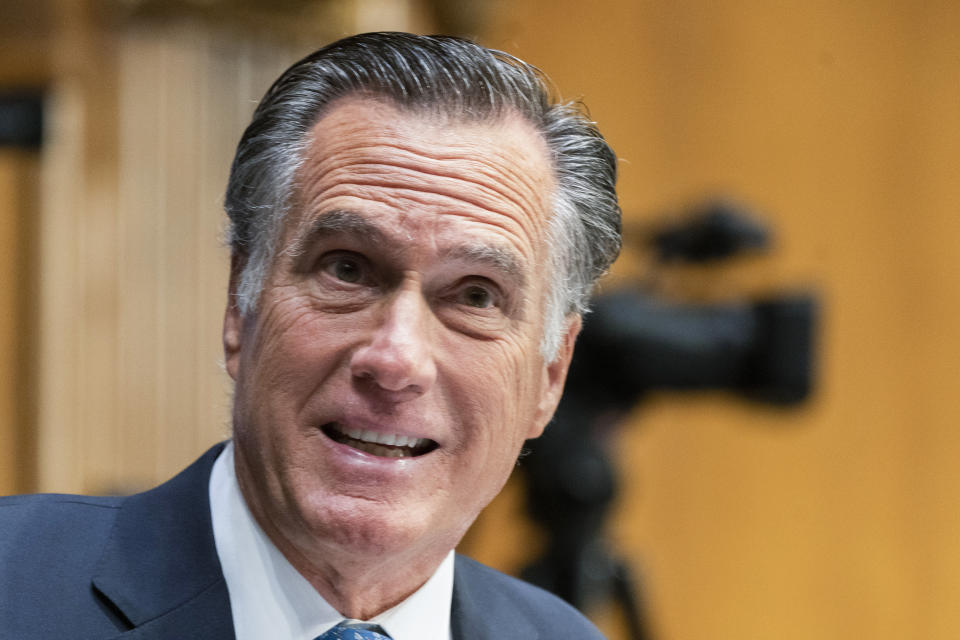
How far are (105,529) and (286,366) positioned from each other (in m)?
0.27

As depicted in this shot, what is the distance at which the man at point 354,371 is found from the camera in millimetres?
1189

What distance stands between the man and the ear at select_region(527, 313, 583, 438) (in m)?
0.07

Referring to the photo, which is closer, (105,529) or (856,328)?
(105,529)

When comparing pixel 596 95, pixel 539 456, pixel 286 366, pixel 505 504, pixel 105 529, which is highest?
pixel 596 95

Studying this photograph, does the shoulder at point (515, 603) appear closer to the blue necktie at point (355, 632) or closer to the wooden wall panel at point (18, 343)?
the blue necktie at point (355, 632)

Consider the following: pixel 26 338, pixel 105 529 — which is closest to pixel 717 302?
pixel 26 338

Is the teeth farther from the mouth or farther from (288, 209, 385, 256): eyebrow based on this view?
(288, 209, 385, 256): eyebrow

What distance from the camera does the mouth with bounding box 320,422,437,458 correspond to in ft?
3.94

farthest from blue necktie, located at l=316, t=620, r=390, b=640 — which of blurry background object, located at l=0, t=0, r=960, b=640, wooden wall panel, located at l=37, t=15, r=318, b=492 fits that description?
blurry background object, located at l=0, t=0, r=960, b=640

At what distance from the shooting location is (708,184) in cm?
454

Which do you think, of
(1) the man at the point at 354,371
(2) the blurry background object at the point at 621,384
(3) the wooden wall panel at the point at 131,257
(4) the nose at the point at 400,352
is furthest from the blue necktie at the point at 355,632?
(3) the wooden wall panel at the point at 131,257

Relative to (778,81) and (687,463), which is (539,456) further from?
(778,81)

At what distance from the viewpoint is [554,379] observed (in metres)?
1.46

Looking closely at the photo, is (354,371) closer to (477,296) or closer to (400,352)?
(400,352)
